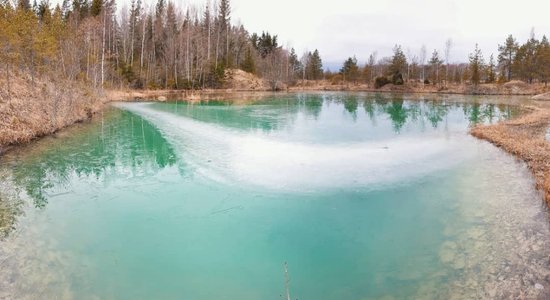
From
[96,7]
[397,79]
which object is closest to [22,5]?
[96,7]

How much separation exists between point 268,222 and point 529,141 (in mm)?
14969

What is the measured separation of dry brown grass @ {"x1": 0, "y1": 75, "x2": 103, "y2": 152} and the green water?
1.17 meters

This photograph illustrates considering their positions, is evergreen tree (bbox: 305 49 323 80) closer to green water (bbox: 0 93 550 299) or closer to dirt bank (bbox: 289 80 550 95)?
dirt bank (bbox: 289 80 550 95)

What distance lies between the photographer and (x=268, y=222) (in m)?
9.96

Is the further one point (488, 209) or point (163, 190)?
point (163, 190)

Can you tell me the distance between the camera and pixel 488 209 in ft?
35.8

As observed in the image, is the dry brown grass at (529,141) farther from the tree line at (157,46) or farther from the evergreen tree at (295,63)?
the evergreen tree at (295,63)

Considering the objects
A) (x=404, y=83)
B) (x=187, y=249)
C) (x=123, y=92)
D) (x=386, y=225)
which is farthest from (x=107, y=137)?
(x=404, y=83)

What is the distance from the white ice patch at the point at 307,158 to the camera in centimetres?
1345

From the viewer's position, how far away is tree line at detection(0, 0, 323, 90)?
44344 millimetres

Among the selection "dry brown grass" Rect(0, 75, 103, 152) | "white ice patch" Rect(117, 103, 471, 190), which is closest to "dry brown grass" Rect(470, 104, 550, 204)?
"white ice patch" Rect(117, 103, 471, 190)

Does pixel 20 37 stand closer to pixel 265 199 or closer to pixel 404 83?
pixel 265 199

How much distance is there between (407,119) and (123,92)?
3565cm

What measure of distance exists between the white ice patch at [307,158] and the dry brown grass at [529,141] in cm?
195
